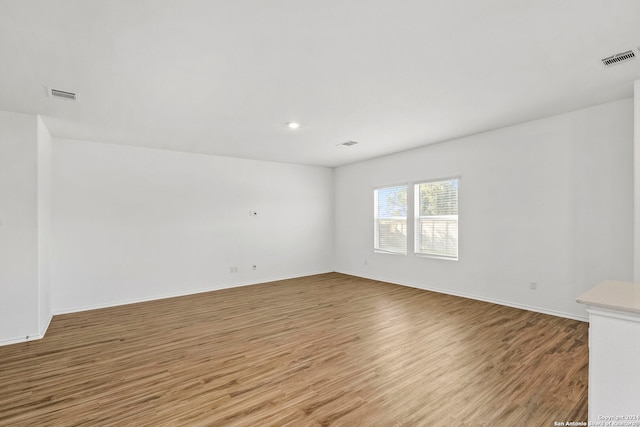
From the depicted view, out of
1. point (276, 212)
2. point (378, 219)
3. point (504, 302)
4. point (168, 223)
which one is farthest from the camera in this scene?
point (276, 212)

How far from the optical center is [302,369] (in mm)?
2664

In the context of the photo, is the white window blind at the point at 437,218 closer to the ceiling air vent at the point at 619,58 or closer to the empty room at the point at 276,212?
the empty room at the point at 276,212

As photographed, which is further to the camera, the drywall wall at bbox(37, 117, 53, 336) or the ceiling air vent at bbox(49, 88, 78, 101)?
the drywall wall at bbox(37, 117, 53, 336)

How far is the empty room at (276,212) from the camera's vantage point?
200 centimetres

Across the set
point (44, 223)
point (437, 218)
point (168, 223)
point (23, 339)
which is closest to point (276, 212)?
point (168, 223)

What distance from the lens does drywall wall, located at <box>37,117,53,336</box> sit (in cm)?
364

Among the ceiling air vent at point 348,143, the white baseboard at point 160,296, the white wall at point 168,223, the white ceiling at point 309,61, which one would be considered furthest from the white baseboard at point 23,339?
the ceiling air vent at point 348,143

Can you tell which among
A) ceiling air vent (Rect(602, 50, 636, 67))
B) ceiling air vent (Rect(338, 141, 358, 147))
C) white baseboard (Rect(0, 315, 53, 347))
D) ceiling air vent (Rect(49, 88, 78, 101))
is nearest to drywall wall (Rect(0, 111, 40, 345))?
white baseboard (Rect(0, 315, 53, 347))

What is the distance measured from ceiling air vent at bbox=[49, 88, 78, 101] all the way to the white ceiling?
111 mm

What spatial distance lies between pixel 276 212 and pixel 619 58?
5749mm

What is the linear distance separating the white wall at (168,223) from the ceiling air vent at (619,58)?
5.54 metres

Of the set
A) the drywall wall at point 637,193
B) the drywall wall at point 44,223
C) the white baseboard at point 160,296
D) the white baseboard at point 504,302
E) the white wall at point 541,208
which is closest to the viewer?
the drywall wall at point 637,193

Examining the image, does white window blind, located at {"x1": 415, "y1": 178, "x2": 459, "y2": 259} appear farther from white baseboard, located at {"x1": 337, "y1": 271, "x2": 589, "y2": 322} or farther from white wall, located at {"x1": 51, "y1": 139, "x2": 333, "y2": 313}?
white wall, located at {"x1": 51, "y1": 139, "x2": 333, "y2": 313}

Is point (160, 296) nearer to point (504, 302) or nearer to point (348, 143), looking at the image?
point (348, 143)
